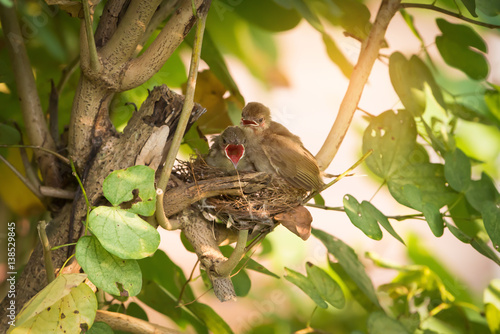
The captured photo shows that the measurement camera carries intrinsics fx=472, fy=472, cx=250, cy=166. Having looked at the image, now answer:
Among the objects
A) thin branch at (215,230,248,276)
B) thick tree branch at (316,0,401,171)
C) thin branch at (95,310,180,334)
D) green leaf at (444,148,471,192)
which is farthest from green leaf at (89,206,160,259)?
green leaf at (444,148,471,192)

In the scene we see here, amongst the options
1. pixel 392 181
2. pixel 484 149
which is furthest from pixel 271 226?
pixel 484 149

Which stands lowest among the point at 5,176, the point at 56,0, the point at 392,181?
the point at 5,176

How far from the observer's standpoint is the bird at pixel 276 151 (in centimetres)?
135

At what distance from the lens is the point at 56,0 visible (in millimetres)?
893

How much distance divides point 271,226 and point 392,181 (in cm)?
41

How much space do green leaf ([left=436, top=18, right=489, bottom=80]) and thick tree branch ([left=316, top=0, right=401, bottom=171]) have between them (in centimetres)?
19

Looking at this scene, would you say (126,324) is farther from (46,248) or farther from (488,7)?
(488,7)

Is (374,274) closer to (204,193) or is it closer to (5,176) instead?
(204,193)

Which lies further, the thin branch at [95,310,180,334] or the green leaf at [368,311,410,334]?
the green leaf at [368,311,410,334]

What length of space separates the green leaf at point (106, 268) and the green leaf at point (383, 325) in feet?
2.42

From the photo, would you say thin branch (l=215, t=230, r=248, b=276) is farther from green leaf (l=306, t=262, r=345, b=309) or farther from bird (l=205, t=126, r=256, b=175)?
bird (l=205, t=126, r=256, b=175)

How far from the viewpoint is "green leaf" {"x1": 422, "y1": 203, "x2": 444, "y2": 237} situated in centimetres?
116

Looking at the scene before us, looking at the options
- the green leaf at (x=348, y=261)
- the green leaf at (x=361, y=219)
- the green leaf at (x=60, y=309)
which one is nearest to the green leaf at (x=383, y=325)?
the green leaf at (x=348, y=261)

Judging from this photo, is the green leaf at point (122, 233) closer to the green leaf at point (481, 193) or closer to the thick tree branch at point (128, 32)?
the thick tree branch at point (128, 32)
